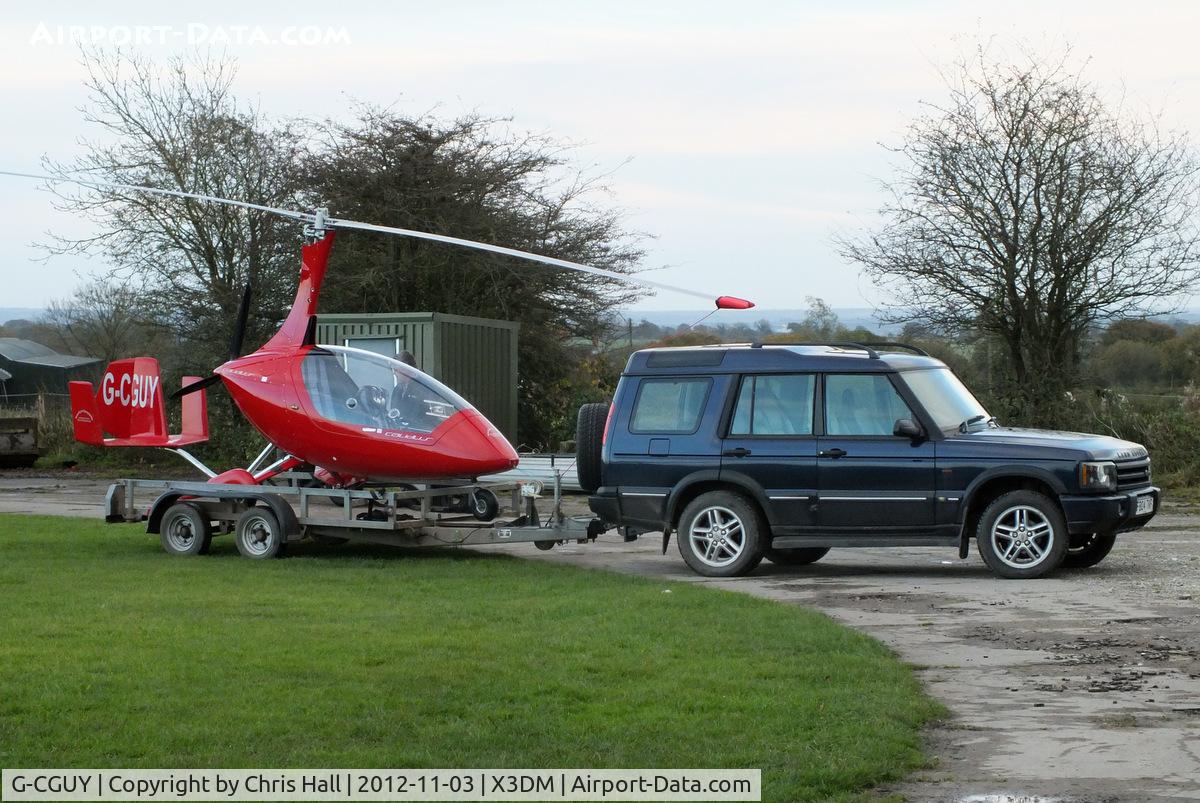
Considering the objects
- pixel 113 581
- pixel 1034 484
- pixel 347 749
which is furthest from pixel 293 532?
pixel 347 749

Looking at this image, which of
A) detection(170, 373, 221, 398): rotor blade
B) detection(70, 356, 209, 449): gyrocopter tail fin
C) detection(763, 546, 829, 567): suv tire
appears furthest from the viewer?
detection(70, 356, 209, 449): gyrocopter tail fin

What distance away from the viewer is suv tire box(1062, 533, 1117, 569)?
13.6m

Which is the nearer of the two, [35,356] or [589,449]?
[589,449]

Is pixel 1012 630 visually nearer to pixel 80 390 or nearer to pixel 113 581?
pixel 113 581

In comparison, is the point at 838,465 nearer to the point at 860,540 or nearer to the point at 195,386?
the point at 860,540

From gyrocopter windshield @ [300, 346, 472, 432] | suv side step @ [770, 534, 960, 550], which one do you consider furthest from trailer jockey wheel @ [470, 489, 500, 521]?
suv side step @ [770, 534, 960, 550]

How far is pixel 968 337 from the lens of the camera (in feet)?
82.0

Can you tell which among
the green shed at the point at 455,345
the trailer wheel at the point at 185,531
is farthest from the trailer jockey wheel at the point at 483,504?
the green shed at the point at 455,345

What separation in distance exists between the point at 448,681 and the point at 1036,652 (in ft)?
12.2

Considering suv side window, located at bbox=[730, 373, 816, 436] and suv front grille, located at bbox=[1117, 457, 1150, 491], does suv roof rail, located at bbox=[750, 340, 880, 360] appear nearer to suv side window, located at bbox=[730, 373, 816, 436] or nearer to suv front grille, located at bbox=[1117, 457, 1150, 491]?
suv side window, located at bbox=[730, 373, 816, 436]

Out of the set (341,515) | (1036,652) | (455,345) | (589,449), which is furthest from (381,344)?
(1036,652)

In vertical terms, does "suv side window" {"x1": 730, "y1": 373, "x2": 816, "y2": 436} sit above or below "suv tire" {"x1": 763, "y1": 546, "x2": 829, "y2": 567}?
above

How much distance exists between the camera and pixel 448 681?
26.7ft

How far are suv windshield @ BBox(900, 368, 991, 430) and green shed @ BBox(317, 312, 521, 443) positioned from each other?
11291mm
